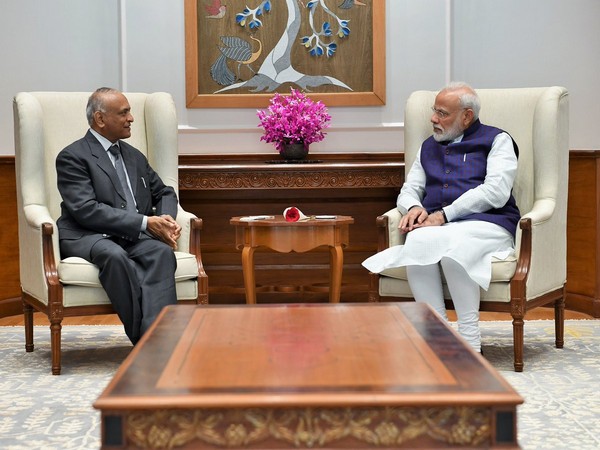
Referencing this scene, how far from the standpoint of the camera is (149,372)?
2242 millimetres

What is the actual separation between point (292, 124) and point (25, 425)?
3106 millimetres

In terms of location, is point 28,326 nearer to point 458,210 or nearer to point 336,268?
point 336,268

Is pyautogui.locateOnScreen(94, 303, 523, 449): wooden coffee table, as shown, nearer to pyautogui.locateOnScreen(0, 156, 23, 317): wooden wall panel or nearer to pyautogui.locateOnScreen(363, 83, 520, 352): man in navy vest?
pyautogui.locateOnScreen(363, 83, 520, 352): man in navy vest

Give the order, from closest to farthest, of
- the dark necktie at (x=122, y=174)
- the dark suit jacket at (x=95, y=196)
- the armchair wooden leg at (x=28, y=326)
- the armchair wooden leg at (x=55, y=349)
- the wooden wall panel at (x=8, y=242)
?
the armchair wooden leg at (x=55, y=349)
the dark suit jacket at (x=95, y=196)
the dark necktie at (x=122, y=174)
the armchair wooden leg at (x=28, y=326)
the wooden wall panel at (x=8, y=242)

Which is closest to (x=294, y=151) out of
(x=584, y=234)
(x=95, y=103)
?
(x=95, y=103)

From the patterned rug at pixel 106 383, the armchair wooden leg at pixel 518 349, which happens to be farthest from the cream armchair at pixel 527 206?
the patterned rug at pixel 106 383

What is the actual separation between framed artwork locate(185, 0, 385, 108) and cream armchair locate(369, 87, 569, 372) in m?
1.25

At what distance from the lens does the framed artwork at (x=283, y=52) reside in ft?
21.2

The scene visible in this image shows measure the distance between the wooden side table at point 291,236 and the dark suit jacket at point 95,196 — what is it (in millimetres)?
426

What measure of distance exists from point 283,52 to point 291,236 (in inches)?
80.0

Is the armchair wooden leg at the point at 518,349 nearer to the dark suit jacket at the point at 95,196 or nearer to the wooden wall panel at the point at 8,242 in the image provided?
the dark suit jacket at the point at 95,196

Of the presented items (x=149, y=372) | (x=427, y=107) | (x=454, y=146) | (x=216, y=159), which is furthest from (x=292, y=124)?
(x=149, y=372)

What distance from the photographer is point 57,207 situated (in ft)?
16.8

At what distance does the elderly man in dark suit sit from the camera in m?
4.44
